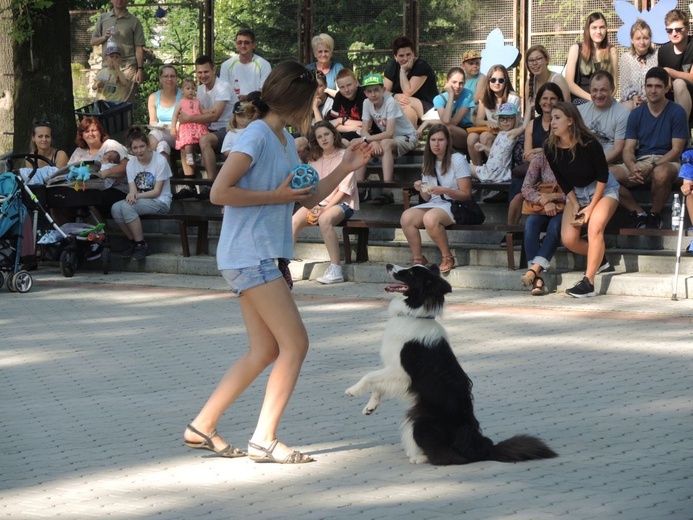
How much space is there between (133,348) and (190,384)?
1704mm

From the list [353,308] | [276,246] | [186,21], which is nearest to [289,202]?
[276,246]

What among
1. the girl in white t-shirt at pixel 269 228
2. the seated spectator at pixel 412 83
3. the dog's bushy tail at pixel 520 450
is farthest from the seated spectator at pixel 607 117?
the girl in white t-shirt at pixel 269 228

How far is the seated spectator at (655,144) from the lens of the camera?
13000 mm

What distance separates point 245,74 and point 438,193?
529 cm

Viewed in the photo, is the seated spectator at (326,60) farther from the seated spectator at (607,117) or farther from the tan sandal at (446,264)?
the tan sandal at (446,264)

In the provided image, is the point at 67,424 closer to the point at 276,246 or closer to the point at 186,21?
the point at 276,246

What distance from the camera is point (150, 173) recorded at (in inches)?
622

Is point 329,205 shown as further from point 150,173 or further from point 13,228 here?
point 13,228

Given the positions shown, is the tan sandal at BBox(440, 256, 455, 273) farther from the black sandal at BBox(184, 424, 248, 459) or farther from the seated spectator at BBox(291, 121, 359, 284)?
the black sandal at BBox(184, 424, 248, 459)

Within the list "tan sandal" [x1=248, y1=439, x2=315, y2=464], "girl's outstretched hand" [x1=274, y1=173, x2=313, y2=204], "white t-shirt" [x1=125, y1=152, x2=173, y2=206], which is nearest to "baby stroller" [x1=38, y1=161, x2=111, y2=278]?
"white t-shirt" [x1=125, y1=152, x2=173, y2=206]

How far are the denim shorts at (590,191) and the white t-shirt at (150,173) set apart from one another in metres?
5.94

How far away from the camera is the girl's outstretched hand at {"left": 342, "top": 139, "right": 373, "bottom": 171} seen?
6148mm

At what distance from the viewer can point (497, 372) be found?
882 centimetres

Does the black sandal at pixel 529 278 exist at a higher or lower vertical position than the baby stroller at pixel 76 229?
lower
